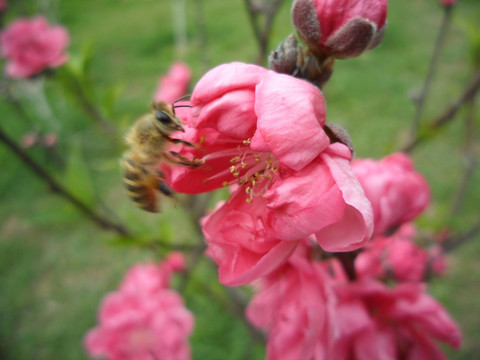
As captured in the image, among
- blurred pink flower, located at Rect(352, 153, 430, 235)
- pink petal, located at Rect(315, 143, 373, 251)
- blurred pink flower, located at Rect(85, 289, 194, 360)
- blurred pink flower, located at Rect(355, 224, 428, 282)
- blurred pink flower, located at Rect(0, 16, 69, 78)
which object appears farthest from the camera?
blurred pink flower, located at Rect(0, 16, 69, 78)

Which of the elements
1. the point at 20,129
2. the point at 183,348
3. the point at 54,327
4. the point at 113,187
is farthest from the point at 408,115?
the point at 20,129

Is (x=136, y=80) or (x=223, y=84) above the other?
(x=223, y=84)

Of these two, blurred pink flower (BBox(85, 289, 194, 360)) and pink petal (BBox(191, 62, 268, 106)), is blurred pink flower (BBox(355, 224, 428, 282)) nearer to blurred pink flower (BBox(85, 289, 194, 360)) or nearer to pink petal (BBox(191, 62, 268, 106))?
pink petal (BBox(191, 62, 268, 106))

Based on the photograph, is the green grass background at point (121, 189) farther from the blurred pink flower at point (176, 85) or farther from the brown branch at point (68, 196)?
the blurred pink flower at point (176, 85)

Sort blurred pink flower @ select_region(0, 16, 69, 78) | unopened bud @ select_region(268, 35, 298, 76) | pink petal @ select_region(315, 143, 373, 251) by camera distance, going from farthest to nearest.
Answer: blurred pink flower @ select_region(0, 16, 69, 78) < unopened bud @ select_region(268, 35, 298, 76) < pink petal @ select_region(315, 143, 373, 251)

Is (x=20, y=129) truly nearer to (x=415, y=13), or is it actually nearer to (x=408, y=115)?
(x=408, y=115)

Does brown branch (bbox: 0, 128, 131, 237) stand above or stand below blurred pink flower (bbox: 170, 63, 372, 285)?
below

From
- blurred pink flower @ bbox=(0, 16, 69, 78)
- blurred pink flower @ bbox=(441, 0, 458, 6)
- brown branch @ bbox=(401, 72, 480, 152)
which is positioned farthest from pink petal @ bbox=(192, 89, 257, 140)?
blurred pink flower @ bbox=(0, 16, 69, 78)
